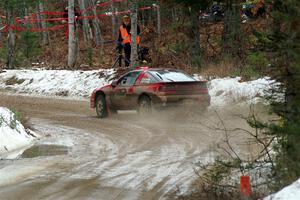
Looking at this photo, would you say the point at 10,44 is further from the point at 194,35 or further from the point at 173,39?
the point at 194,35

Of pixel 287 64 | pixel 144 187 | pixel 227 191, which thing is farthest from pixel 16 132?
pixel 287 64

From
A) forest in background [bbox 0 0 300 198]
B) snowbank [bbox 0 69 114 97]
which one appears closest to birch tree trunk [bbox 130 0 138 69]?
forest in background [bbox 0 0 300 198]

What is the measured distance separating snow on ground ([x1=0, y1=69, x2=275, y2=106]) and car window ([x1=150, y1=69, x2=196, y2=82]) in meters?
2.01

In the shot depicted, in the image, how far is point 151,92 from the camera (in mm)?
17562

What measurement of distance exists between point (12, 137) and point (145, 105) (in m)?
5.18

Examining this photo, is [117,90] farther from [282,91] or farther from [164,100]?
[282,91]

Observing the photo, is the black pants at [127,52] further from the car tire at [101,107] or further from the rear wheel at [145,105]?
the rear wheel at [145,105]

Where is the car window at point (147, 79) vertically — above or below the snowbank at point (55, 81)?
above

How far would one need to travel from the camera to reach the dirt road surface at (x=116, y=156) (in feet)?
28.6

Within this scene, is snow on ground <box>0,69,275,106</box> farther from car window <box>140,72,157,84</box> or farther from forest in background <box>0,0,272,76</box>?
car window <box>140,72,157,84</box>

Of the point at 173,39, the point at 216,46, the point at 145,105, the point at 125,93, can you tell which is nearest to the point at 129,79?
the point at 125,93

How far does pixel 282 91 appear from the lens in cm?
723

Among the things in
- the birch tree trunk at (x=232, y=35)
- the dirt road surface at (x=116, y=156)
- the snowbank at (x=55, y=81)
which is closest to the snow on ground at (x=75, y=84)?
the snowbank at (x=55, y=81)

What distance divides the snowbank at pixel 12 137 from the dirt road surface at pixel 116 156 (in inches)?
13.1
